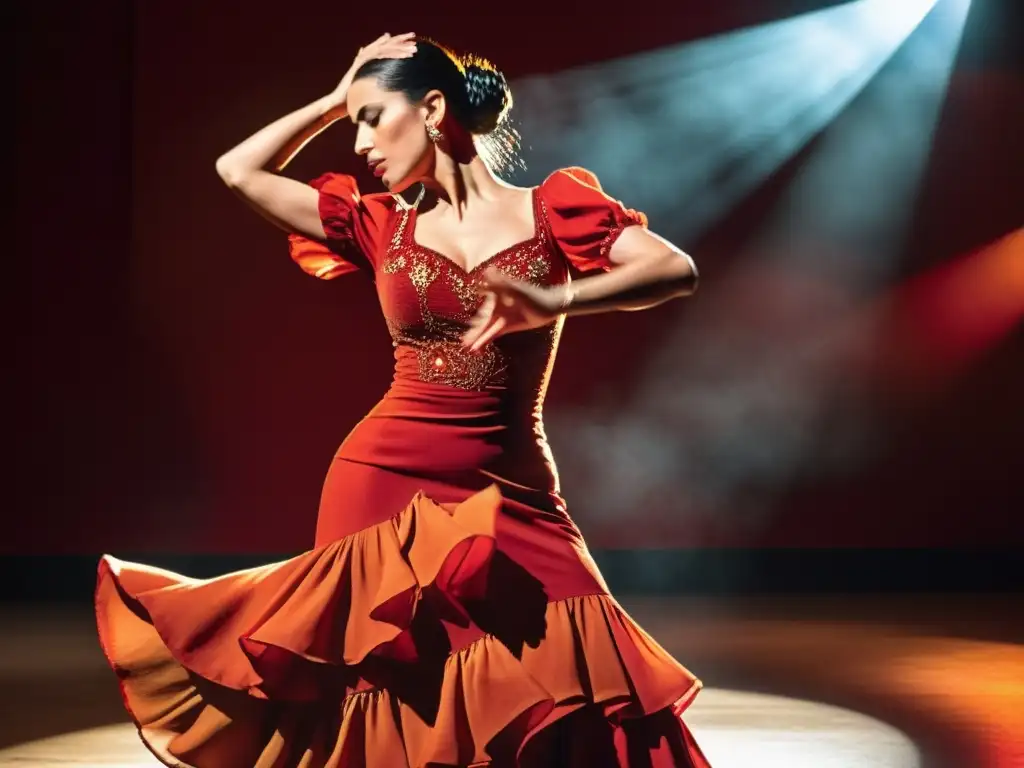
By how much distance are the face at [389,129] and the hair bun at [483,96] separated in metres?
0.08

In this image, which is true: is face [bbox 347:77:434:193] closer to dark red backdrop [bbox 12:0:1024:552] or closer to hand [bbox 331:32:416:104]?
hand [bbox 331:32:416:104]

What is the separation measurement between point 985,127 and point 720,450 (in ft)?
5.25

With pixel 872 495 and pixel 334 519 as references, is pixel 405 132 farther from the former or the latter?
pixel 872 495

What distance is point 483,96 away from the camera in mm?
2137

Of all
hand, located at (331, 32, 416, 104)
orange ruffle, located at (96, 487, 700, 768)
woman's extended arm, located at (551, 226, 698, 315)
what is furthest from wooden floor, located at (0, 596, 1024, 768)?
hand, located at (331, 32, 416, 104)

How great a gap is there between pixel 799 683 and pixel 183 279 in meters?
2.69

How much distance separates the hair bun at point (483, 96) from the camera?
213 cm

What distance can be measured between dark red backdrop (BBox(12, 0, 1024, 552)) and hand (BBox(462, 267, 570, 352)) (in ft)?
11.4

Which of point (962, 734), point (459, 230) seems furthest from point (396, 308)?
point (962, 734)

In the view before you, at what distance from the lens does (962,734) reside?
10.6ft

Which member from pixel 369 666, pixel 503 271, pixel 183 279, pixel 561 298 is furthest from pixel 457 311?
pixel 183 279

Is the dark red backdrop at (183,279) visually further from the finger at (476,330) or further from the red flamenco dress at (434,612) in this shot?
A: the finger at (476,330)

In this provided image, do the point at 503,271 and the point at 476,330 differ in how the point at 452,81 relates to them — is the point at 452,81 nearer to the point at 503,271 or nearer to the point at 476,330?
the point at 503,271

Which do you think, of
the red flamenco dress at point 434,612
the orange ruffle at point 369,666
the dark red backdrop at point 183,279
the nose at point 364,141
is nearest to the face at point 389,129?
the nose at point 364,141
